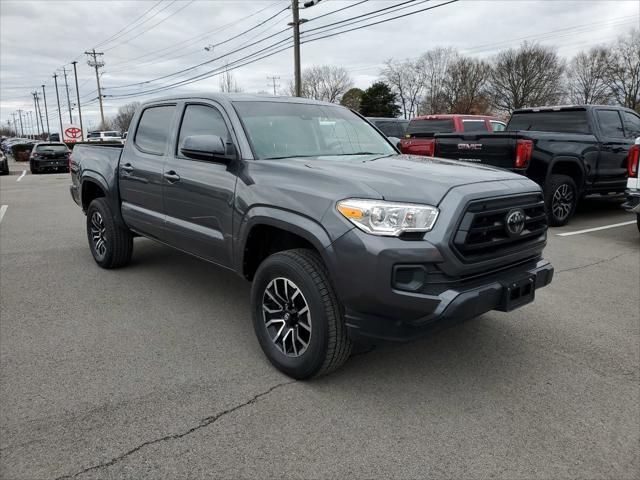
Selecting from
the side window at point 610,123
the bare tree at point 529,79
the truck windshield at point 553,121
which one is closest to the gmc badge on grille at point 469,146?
the truck windshield at point 553,121

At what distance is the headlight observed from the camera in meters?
2.65

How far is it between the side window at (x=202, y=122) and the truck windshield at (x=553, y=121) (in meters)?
7.39

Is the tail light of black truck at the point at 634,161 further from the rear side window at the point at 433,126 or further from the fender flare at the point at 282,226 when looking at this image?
the rear side window at the point at 433,126

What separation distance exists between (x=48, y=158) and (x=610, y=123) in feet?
78.1

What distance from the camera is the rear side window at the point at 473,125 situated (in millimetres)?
13352

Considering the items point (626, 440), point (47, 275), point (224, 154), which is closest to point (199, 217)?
point (224, 154)

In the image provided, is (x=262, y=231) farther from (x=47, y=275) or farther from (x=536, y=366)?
(x=47, y=275)

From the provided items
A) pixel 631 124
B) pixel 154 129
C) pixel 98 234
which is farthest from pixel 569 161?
pixel 98 234

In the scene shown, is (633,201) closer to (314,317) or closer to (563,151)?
(563,151)

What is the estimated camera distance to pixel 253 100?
13.3ft

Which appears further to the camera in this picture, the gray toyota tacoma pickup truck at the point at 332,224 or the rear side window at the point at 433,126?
the rear side window at the point at 433,126

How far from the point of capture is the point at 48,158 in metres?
24.0

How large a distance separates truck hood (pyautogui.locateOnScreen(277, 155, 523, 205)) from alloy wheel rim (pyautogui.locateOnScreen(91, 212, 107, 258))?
3149 millimetres

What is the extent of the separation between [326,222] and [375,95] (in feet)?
186
